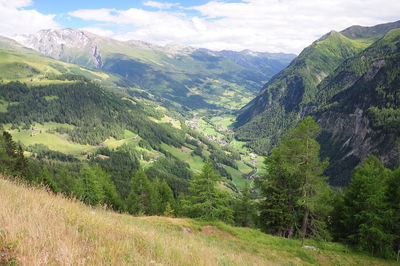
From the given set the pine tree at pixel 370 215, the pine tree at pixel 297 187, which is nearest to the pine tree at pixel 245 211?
the pine tree at pixel 297 187

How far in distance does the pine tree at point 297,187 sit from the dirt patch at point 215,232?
30.3 ft

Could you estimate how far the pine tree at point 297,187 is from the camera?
31.2m

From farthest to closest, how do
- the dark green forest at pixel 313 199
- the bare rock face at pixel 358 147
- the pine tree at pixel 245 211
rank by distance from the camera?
the bare rock face at pixel 358 147
the pine tree at pixel 245 211
the dark green forest at pixel 313 199

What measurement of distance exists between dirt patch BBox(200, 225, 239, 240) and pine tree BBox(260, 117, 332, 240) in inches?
363

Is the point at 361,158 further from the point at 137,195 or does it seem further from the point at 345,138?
the point at 137,195

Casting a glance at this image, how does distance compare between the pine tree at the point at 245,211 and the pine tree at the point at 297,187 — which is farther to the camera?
the pine tree at the point at 245,211

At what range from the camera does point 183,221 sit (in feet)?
102

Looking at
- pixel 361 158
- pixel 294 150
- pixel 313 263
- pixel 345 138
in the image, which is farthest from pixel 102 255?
pixel 345 138

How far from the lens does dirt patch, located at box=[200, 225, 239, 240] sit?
94.2ft

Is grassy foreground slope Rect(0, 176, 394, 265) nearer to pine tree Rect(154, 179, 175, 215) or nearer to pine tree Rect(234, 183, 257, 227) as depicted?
pine tree Rect(234, 183, 257, 227)

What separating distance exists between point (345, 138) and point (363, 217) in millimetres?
188847

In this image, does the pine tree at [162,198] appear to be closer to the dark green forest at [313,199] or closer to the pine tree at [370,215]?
the dark green forest at [313,199]

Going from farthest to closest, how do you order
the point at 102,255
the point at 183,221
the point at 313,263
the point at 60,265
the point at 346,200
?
the point at 346,200, the point at 183,221, the point at 313,263, the point at 102,255, the point at 60,265

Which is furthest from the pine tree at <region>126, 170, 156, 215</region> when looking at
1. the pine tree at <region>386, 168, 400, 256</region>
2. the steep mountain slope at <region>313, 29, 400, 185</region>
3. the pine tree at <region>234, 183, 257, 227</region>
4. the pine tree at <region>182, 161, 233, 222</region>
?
the steep mountain slope at <region>313, 29, 400, 185</region>
